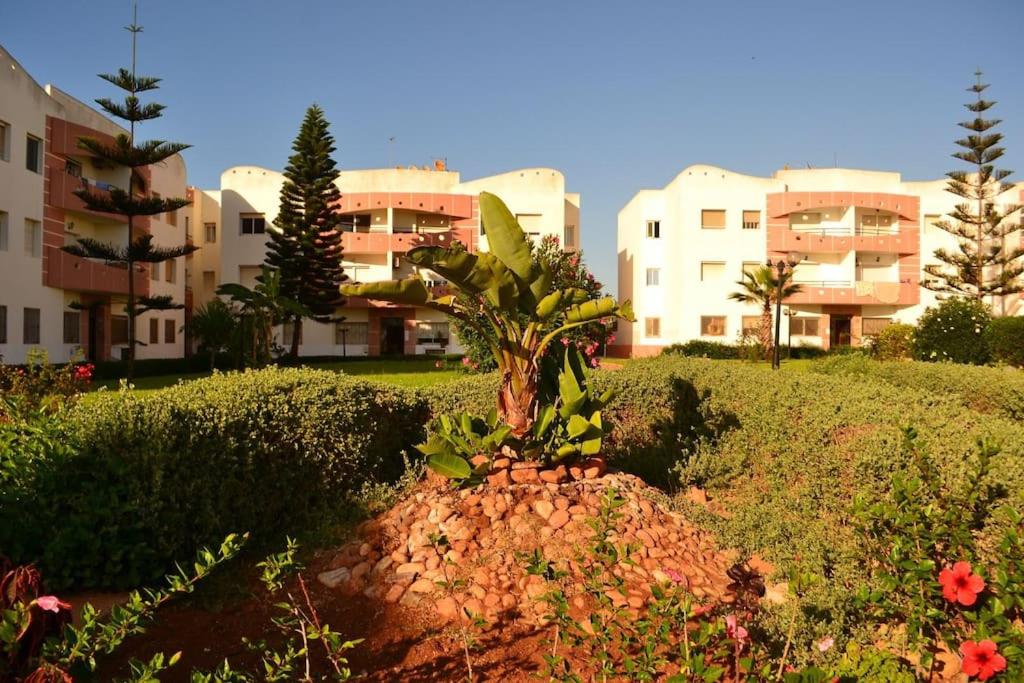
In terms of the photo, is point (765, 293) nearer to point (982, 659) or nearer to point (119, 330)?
point (119, 330)

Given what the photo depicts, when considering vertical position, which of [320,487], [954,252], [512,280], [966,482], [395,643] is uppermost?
[954,252]

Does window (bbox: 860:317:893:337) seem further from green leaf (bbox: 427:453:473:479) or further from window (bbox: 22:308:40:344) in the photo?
green leaf (bbox: 427:453:473:479)

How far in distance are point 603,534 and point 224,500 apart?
8.68 feet

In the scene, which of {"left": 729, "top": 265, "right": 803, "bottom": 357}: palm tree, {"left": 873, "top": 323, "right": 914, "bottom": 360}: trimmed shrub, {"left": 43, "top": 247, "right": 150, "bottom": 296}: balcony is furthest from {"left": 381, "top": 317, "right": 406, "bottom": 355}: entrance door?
{"left": 873, "top": 323, "right": 914, "bottom": 360}: trimmed shrub

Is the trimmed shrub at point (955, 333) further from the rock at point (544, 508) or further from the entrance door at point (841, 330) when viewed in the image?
the rock at point (544, 508)

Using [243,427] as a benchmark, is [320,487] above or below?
below

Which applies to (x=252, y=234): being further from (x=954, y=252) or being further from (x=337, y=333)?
(x=954, y=252)

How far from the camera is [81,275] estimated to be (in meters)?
26.9

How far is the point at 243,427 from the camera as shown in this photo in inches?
200

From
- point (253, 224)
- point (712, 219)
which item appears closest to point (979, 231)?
point (712, 219)

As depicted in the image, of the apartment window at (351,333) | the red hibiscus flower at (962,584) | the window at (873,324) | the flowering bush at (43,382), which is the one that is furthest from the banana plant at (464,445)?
the window at (873,324)

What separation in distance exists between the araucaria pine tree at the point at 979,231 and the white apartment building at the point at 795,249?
161cm

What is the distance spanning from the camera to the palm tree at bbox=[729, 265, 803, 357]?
116 ft

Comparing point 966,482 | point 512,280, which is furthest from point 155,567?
point 966,482
